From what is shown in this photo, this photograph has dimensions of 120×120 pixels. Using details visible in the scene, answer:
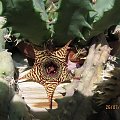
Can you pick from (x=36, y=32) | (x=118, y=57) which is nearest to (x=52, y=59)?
(x=36, y=32)

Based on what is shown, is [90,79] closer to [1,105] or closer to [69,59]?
[69,59]

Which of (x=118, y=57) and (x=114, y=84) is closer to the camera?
(x=114, y=84)

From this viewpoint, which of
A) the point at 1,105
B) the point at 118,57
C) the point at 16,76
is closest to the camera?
the point at 1,105

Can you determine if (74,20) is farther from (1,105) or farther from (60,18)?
(1,105)

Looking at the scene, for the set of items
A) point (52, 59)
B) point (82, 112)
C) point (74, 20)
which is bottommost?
point (82, 112)

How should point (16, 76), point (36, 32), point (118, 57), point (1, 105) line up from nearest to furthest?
point (1, 105) → point (36, 32) → point (16, 76) → point (118, 57)

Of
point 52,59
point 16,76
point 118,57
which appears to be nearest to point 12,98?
point 52,59

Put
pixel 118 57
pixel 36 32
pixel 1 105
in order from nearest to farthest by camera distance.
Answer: pixel 1 105, pixel 36 32, pixel 118 57

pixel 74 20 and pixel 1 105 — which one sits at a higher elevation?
pixel 74 20

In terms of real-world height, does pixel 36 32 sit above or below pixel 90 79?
above

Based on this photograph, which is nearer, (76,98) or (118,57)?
(76,98)
